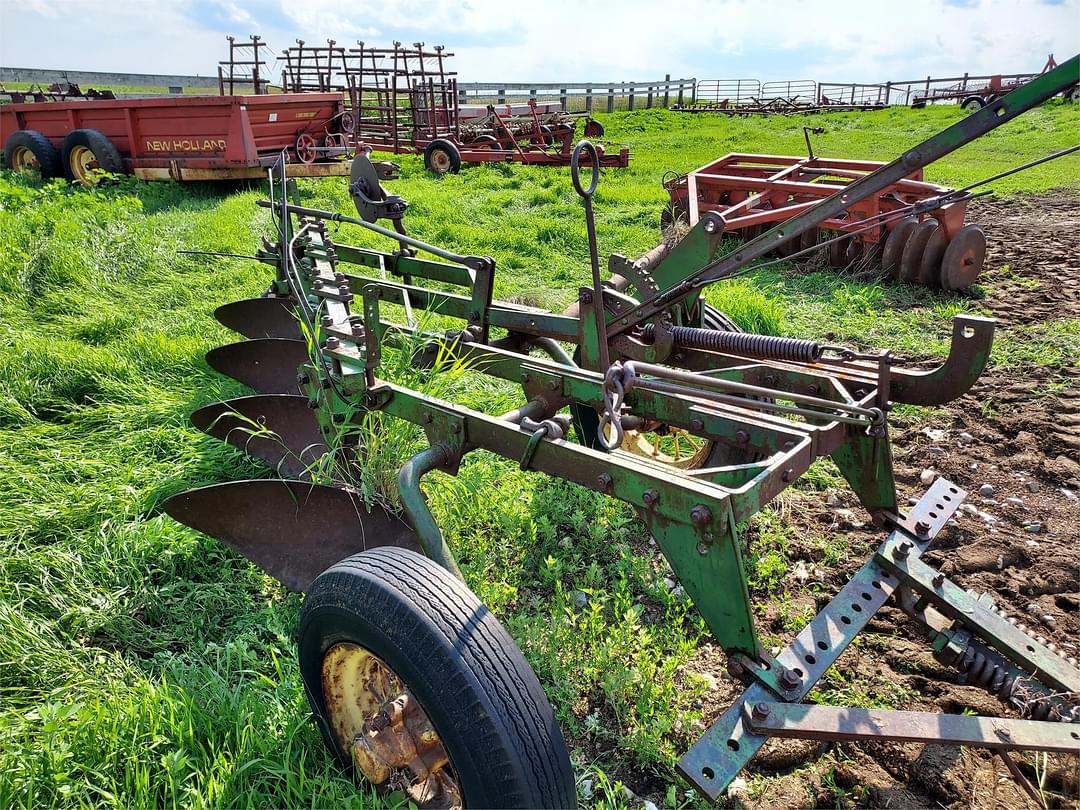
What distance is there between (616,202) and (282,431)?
856cm

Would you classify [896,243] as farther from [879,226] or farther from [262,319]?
[262,319]

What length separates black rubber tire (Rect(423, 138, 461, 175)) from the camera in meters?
13.4

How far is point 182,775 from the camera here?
6.84 ft

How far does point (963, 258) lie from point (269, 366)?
5.84 meters

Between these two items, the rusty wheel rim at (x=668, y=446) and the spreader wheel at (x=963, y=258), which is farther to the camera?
the spreader wheel at (x=963, y=258)

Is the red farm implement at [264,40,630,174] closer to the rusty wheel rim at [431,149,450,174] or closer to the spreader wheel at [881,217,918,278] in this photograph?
the rusty wheel rim at [431,149,450,174]

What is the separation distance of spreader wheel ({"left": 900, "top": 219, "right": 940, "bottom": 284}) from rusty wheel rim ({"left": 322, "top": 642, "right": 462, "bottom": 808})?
247 inches

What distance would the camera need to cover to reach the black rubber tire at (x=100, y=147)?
10.2 meters

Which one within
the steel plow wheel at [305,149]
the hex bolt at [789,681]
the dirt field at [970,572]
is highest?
the steel plow wheel at [305,149]

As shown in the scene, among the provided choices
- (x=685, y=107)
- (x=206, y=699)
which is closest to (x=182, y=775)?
(x=206, y=699)

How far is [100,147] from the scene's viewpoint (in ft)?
33.6

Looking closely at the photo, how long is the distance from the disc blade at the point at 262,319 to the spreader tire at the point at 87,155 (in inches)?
264

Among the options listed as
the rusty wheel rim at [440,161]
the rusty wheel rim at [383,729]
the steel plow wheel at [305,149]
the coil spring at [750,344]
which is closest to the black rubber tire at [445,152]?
the rusty wheel rim at [440,161]

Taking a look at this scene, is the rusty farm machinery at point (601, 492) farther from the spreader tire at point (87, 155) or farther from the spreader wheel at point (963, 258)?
the spreader tire at point (87, 155)
